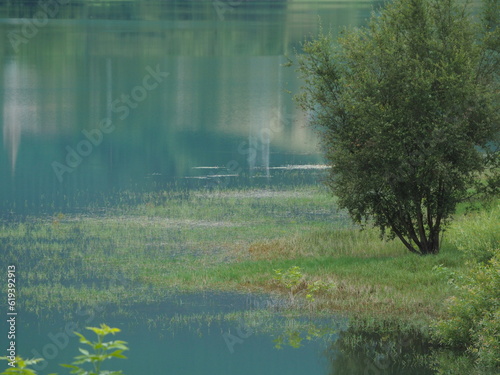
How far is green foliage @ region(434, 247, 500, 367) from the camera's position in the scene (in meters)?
16.9

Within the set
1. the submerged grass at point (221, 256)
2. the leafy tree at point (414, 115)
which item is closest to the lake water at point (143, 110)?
the leafy tree at point (414, 115)

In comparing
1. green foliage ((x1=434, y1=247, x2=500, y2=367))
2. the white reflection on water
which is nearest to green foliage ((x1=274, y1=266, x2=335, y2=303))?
green foliage ((x1=434, y1=247, x2=500, y2=367))

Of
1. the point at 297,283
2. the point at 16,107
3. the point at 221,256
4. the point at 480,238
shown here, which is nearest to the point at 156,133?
the point at 16,107

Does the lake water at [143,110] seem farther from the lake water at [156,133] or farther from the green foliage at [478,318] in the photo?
the green foliage at [478,318]

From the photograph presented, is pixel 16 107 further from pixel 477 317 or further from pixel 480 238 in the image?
pixel 477 317

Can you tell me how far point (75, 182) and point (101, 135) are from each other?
12.1 m

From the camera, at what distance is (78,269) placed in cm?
2473

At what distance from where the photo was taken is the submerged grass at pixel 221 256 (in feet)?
70.8

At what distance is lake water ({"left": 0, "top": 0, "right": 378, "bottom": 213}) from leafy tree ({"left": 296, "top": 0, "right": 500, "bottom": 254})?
401 cm

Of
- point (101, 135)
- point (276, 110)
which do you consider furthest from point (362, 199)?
point (276, 110)

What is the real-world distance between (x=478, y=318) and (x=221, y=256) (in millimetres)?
9450

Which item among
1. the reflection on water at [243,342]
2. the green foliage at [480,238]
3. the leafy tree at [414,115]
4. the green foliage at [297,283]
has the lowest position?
the reflection on water at [243,342]

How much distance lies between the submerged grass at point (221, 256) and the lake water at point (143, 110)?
13.6ft

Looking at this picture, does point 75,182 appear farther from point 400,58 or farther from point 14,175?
point 400,58
